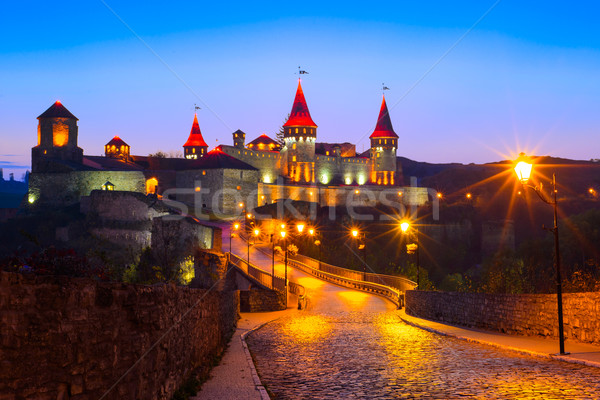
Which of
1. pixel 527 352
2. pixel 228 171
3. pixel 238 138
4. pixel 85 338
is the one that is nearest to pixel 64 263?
pixel 85 338

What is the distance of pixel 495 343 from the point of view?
14070mm

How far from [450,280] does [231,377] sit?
180ft

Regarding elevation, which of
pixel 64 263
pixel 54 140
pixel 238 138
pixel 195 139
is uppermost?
pixel 195 139

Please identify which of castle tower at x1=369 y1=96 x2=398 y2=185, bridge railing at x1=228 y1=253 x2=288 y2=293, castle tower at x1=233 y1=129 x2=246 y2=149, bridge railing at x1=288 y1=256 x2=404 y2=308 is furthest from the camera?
castle tower at x1=233 y1=129 x2=246 y2=149

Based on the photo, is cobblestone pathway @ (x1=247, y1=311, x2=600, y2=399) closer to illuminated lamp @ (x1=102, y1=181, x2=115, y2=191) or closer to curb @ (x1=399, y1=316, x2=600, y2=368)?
curb @ (x1=399, y1=316, x2=600, y2=368)

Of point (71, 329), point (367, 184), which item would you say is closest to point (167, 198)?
point (367, 184)

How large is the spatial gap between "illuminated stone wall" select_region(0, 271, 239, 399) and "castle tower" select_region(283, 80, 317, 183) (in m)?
89.2

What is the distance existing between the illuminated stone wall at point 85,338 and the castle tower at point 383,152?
9740 centimetres

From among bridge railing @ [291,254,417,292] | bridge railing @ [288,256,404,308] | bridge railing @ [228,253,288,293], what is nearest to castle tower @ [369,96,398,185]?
bridge railing @ [291,254,417,292]

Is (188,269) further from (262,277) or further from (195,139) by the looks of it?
(195,139)

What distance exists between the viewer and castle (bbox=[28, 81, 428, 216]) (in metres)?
81.8

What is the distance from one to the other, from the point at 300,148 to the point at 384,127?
57.5ft

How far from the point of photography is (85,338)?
5.48 metres

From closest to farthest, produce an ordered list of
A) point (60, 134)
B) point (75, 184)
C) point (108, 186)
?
point (108, 186), point (75, 184), point (60, 134)
